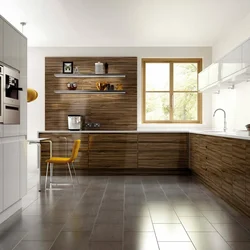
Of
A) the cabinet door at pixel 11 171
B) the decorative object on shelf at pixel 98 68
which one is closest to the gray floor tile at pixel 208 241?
the cabinet door at pixel 11 171

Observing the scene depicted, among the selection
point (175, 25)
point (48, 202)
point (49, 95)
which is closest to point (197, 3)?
point (175, 25)

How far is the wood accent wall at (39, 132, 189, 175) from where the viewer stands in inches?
274

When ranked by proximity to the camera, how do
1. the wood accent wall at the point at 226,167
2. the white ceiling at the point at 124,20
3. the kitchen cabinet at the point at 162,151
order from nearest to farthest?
the wood accent wall at the point at 226,167 < the white ceiling at the point at 124,20 < the kitchen cabinet at the point at 162,151

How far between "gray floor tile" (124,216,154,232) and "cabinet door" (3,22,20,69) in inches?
78.2

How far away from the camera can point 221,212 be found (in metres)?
3.93

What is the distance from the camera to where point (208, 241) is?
292 cm

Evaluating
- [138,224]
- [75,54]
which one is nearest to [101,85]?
[75,54]

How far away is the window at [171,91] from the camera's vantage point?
7.61 m

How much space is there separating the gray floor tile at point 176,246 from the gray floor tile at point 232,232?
38 centimetres

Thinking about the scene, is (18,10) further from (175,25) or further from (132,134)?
(132,134)

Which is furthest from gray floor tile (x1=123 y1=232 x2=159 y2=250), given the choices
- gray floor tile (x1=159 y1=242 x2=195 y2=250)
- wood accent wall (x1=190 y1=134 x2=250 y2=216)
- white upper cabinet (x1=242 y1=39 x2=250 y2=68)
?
white upper cabinet (x1=242 y1=39 x2=250 y2=68)

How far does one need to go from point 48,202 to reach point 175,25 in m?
3.54

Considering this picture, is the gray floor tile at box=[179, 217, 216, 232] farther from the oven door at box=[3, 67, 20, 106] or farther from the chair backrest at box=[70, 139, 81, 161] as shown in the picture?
the chair backrest at box=[70, 139, 81, 161]

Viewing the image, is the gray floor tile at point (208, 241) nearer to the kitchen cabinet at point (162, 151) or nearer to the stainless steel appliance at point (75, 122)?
the kitchen cabinet at point (162, 151)
